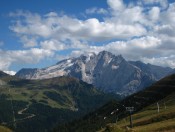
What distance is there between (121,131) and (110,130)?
2.03m

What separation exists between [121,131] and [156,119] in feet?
305

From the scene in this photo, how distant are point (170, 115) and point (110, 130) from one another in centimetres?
9378

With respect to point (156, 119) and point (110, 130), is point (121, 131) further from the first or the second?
point (156, 119)

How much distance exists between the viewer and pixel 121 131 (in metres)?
61.5

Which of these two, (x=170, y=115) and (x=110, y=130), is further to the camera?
(x=170, y=115)

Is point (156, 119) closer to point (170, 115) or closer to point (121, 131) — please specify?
point (170, 115)

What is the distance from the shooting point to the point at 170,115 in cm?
14888

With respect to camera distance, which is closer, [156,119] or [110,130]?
[110,130]

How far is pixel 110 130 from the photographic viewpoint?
6100 cm

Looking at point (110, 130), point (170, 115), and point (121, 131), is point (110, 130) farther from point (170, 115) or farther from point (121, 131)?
point (170, 115)

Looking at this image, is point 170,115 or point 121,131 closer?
point 121,131

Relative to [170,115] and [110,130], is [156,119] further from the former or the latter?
[110,130]

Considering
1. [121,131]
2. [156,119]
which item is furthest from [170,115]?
[121,131]

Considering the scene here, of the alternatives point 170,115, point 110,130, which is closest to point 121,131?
point 110,130
